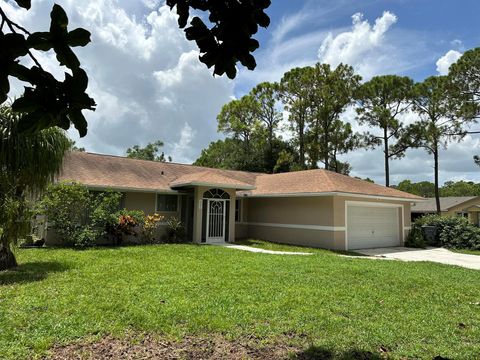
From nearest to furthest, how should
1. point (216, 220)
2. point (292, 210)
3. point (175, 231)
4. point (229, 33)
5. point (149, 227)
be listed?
point (229, 33)
point (149, 227)
point (175, 231)
point (216, 220)
point (292, 210)

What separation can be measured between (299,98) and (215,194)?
19719mm

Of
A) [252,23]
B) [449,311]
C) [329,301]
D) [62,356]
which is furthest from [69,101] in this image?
[449,311]

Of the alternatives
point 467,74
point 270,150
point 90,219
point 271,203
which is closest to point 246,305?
point 90,219

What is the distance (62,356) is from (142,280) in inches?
151

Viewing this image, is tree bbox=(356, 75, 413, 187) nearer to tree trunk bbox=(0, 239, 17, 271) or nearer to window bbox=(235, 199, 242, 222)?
window bbox=(235, 199, 242, 222)

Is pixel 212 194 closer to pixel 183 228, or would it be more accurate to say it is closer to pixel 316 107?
pixel 183 228

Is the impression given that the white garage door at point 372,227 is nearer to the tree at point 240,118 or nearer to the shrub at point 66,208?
the shrub at point 66,208

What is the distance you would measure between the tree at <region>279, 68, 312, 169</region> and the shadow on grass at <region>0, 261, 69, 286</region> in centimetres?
2776

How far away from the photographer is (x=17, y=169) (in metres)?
9.20

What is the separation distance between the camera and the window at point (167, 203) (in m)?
18.5

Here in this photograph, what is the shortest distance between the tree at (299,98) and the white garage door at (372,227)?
16151 mm

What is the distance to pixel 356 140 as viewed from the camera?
3228 centimetres

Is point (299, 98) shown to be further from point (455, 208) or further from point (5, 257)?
point (5, 257)

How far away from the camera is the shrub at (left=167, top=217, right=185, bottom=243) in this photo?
17.4 metres
